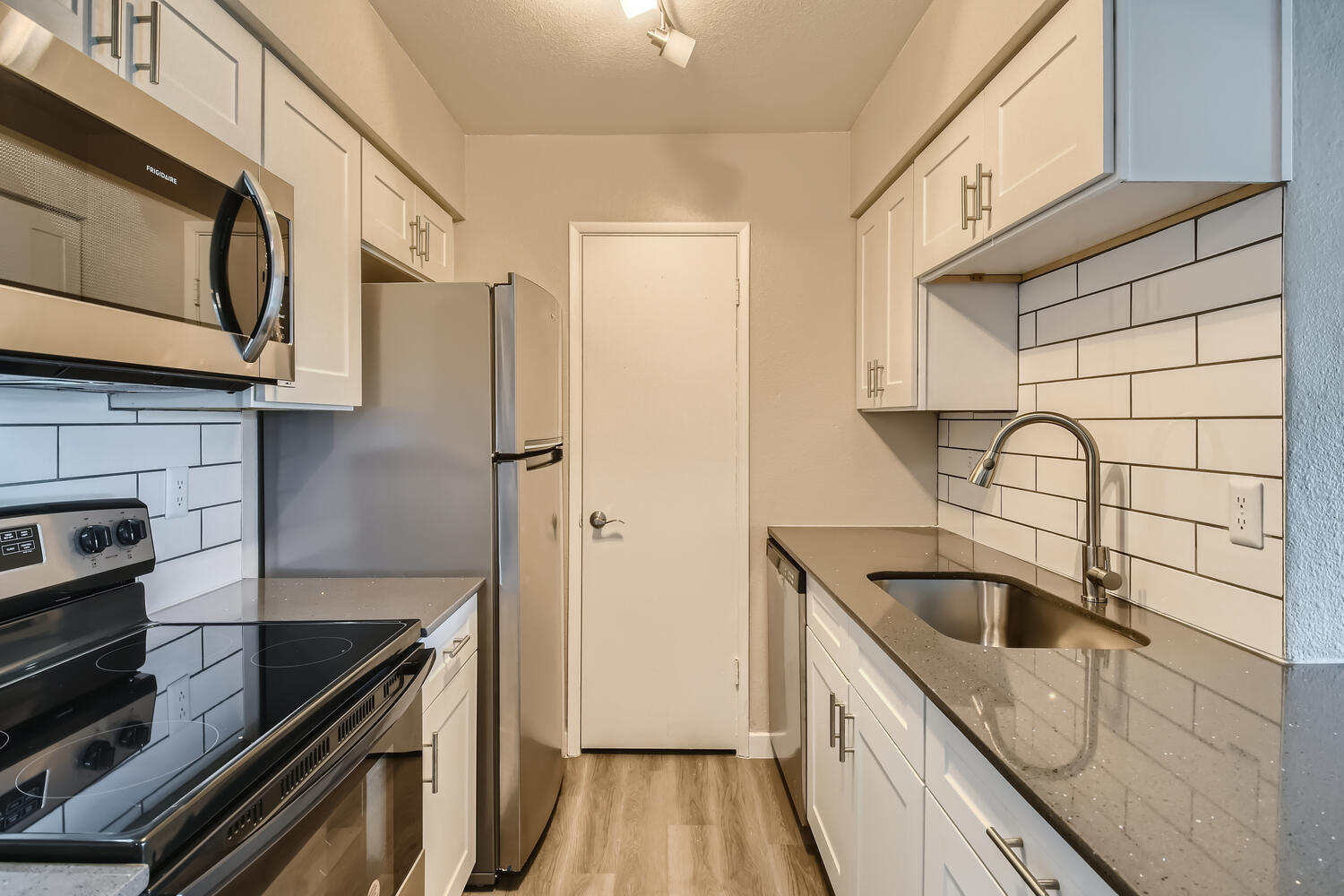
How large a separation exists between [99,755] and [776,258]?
8.28 feet

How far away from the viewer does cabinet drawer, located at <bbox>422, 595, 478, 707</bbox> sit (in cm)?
150

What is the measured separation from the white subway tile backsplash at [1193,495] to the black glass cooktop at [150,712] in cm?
158

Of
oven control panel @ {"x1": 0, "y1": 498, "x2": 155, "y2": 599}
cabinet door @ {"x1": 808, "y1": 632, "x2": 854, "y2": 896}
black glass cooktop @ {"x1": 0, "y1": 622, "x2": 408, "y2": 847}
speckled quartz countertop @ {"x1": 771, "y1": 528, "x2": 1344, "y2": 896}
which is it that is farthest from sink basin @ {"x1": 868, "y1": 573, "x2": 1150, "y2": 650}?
oven control panel @ {"x1": 0, "y1": 498, "x2": 155, "y2": 599}

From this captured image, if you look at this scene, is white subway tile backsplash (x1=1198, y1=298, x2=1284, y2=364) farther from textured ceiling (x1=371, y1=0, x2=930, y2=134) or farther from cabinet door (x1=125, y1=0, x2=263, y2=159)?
cabinet door (x1=125, y1=0, x2=263, y2=159)

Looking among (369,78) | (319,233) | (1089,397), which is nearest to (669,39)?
(369,78)

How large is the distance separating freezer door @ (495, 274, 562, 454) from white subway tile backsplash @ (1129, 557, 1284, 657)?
61.9 inches

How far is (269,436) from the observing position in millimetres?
1861

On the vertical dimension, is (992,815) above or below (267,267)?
below

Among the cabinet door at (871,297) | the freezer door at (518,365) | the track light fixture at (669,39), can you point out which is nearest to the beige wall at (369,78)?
the freezer door at (518,365)

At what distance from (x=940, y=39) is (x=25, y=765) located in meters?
2.33

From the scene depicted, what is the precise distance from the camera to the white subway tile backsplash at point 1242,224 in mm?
1111

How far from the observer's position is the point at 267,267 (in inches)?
50.8

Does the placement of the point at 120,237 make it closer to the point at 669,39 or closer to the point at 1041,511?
the point at 669,39

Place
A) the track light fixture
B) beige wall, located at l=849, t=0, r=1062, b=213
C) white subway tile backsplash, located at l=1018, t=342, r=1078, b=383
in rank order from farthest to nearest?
1. the track light fixture
2. white subway tile backsplash, located at l=1018, t=342, r=1078, b=383
3. beige wall, located at l=849, t=0, r=1062, b=213
